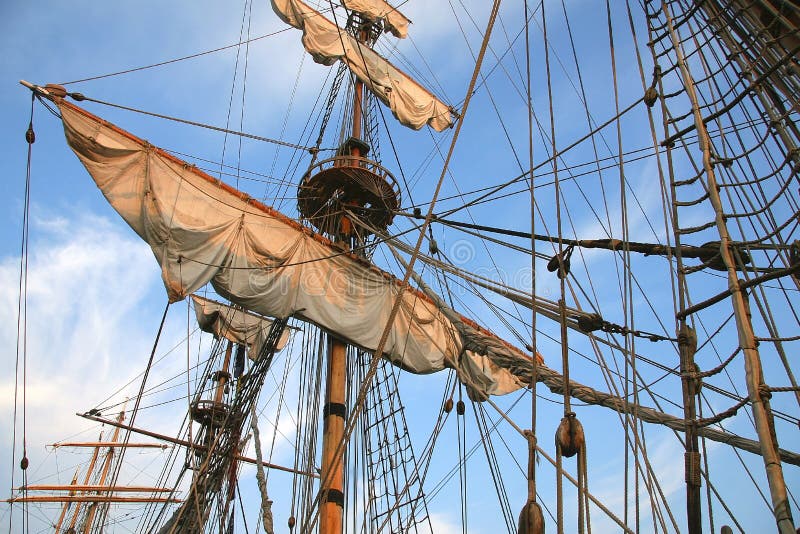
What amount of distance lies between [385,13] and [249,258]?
335 inches

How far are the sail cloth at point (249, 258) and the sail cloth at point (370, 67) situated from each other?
12.5 ft

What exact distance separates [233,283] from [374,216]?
3210mm

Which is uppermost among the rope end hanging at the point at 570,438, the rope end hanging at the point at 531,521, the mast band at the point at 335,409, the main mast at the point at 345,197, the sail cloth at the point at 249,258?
the main mast at the point at 345,197

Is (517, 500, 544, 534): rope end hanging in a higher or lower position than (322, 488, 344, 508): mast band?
lower

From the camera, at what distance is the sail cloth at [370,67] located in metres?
13.4

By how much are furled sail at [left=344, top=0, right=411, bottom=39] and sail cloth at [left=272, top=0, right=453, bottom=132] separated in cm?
165

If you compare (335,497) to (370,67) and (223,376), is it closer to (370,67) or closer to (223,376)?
(370,67)

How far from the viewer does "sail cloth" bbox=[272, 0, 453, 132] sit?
13.4 metres

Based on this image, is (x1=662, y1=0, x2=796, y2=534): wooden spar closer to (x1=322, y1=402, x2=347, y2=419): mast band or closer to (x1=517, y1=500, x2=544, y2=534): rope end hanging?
(x1=517, y1=500, x2=544, y2=534): rope end hanging

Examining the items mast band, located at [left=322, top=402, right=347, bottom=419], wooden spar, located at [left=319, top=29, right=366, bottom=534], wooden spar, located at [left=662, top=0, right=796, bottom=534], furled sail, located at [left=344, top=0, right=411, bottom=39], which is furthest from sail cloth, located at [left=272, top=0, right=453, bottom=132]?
wooden spar, located at [left=662, top=0, right=796, bottom=534]

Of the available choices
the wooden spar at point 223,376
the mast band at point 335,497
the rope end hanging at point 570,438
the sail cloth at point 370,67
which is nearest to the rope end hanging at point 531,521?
the rope end hanging at point 570,438

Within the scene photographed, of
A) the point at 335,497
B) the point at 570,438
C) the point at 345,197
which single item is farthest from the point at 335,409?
the point at 570,438

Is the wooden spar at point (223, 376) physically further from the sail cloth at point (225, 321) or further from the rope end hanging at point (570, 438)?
the rope end hanging at point (570, 438)

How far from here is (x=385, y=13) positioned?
16.3m
